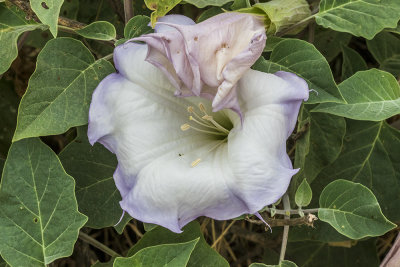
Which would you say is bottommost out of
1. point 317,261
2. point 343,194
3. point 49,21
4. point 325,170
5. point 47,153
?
point 317,261

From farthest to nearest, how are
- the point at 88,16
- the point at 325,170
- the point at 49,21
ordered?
the point at 88,16 → the point at 325,170 → the point at 49,21

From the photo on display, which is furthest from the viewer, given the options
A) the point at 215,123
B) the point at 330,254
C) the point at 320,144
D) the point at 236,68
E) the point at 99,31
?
the point at 330,254

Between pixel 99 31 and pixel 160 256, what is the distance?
370 mm

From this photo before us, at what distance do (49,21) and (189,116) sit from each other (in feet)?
0.84

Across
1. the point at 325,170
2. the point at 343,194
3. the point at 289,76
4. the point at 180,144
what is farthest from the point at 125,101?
the point at 325,170

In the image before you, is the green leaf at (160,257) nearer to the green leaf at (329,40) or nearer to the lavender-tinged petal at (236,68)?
the lavender-tinged petal at (236,68)

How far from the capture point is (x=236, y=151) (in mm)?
805

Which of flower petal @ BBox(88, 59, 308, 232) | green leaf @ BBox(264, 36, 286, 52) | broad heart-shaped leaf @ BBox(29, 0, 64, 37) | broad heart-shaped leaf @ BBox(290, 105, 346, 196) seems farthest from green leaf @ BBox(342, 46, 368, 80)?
broad heart-shaped leaf @ BBox(29, 0, 64, 37)

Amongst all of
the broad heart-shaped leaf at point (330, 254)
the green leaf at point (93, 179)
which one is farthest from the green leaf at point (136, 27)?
the broad heart-shaped leaf at point (330, 254)

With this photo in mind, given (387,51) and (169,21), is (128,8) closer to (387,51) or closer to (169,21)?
(169,21)

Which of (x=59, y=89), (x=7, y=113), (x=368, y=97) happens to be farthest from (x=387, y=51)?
(x=7, y=113)

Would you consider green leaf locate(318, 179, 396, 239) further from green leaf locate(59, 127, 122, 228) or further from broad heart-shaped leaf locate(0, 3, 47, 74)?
broad heart-shaped leaf locate(0, 3, 47, 74)

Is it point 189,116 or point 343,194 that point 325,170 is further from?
point 189,116

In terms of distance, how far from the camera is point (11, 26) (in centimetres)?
100
